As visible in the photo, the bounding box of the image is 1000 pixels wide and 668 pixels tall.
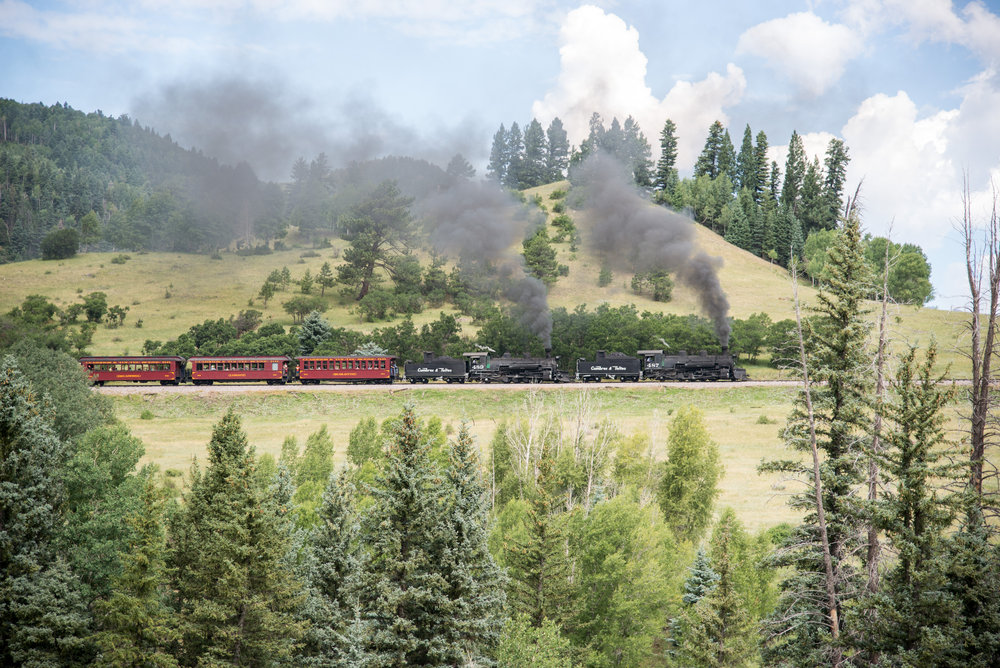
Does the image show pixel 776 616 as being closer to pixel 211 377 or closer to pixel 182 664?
pixel 182 664

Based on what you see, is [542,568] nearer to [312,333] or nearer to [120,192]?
[312,333]

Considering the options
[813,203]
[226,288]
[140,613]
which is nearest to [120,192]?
[226,288]

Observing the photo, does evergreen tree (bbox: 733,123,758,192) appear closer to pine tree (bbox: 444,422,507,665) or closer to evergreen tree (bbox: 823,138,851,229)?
evergreen tree (bbox: 823,138,851,229)

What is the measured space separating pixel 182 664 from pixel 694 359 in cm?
5330

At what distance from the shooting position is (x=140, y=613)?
21125 mm

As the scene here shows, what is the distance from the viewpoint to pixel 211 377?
218ft

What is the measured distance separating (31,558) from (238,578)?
346 inches

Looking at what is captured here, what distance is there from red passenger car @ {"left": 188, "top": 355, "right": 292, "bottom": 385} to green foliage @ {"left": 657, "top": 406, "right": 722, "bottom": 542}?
43.7 metres

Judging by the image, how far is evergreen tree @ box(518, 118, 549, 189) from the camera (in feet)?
559

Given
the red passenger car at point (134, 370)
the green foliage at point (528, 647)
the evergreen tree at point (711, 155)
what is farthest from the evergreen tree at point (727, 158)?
the green foliage at point (528, 647)

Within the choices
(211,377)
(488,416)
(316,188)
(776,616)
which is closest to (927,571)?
(776,616)

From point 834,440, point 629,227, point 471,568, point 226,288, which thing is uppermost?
point 629,227

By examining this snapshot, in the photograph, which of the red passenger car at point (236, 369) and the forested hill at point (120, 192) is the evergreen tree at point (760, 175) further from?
the red passenger car at point (236, 369)

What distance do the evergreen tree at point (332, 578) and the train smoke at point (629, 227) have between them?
57619 millimetres
